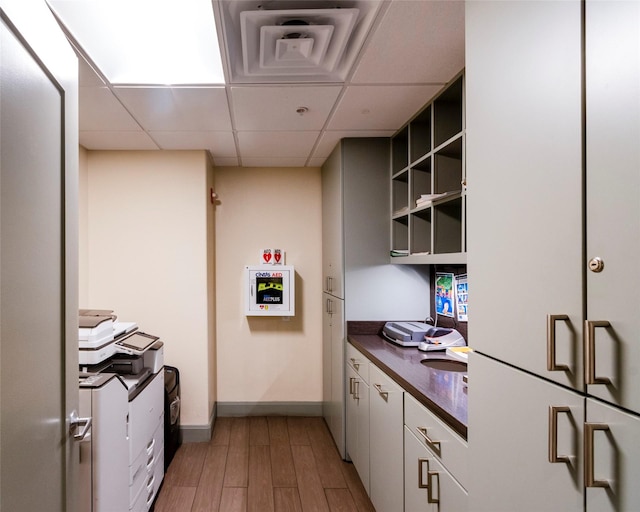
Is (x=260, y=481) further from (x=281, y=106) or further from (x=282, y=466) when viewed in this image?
(x=281, y=106)

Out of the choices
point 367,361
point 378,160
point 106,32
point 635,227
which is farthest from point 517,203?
point 378,160

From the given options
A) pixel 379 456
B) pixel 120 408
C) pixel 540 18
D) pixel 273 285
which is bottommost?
pixel 379 456

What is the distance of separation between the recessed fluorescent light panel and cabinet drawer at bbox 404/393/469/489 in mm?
1806

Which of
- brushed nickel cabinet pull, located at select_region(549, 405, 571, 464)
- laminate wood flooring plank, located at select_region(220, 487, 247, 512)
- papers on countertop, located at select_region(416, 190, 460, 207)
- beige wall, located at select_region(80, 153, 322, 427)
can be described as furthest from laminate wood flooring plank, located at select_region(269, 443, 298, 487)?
brushed nickel cabinet pull, located at select_region(549, 405, 571, 464)

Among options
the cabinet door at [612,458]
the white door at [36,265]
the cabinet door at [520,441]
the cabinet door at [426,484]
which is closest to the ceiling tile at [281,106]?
the white door at [36,265]

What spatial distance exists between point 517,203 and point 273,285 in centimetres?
298

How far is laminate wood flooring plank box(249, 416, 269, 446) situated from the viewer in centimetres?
336

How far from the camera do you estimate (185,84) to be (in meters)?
2.09

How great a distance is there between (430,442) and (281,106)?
1895 millimetres

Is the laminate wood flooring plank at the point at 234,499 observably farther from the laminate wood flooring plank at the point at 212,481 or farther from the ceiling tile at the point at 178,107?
the ceiling tile at the point at 178,107

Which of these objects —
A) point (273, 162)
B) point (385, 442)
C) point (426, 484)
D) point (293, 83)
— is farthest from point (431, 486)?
point (273, 162)

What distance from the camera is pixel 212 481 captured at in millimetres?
2732

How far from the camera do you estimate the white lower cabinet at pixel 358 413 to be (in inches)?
97.5

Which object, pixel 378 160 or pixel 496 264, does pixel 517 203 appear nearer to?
pixel 496 264
